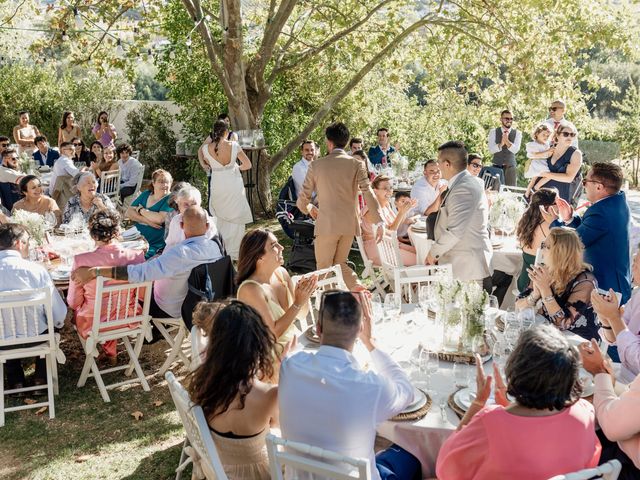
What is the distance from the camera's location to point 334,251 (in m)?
6.38

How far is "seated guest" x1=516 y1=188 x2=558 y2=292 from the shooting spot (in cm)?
540

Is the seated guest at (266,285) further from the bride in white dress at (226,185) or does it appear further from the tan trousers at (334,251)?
the bride in white dress at (226,185)

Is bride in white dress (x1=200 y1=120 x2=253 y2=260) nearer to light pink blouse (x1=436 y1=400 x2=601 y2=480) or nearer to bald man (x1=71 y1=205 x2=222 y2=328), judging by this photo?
bald man (x1=71 y1=205 x2=222 y2=328)

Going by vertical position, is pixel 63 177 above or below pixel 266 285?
above

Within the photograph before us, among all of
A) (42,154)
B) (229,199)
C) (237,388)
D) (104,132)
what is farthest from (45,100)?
(237,388)

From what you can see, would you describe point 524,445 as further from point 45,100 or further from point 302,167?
point 45,100

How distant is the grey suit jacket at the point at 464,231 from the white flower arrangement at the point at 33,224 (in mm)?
3468

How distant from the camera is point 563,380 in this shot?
236 cm

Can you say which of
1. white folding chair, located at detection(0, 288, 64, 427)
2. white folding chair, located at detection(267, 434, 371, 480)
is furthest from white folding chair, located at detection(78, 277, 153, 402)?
white folding chair, located at detection(267, 434, 371, 480)

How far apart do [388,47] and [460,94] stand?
2.43 meters

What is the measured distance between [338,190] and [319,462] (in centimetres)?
388

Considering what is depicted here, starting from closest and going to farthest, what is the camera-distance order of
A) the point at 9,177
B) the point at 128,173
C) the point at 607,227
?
the point at 607,227 → the point at 9,177 → the point at 128,173

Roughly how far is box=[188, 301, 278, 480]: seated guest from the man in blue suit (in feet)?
9.78

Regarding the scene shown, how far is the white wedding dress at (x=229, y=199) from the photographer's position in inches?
312
